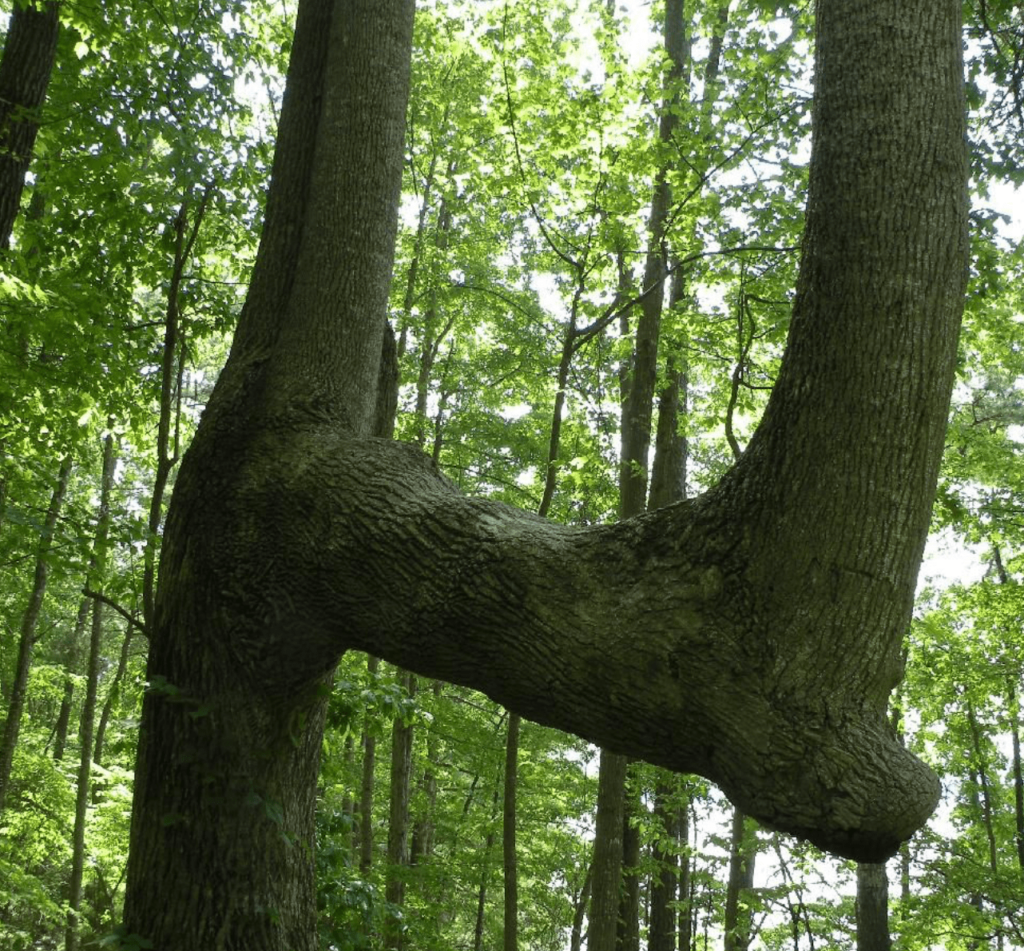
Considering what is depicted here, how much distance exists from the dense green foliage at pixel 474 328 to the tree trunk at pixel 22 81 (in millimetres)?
194

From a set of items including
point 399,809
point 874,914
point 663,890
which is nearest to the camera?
point 874,914

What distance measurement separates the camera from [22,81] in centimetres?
598

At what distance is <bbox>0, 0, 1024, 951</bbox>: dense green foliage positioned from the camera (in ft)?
19.2

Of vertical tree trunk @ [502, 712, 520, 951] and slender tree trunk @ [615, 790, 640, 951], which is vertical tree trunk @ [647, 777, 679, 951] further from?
vertical tree trunk @ [502, 712, 520, 951]

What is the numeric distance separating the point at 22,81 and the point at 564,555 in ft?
18.3

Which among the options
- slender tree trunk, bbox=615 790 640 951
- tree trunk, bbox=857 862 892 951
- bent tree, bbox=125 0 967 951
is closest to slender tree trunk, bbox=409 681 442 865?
slender tree trunk, bbox=615 790 640 951

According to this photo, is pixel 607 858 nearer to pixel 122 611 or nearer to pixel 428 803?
pixel 122 611

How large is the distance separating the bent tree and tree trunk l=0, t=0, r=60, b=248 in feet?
9.69

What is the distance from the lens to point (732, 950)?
38.0 feet

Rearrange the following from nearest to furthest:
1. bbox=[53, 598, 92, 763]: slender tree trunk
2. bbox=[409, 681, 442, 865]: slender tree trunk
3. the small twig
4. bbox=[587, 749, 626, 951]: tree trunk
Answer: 1. the small twig
2. bbox=[587, 749, 626, 951]: tree trunk
3. bbox=[409, 681, 442, 865]: slender tree trunk
4. bbox=[53, 598, 92, 763]: slender tree trunk

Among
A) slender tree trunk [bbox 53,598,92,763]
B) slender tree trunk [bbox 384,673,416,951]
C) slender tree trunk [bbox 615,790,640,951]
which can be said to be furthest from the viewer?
slender tree trunk [bbox 53,598,92,763]

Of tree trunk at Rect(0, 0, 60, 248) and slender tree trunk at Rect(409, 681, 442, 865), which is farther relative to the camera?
slender tree trunk at Rect(409, 681, 442, 865)

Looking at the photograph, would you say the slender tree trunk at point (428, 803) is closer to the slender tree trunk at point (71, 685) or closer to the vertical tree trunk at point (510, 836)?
the vertical tree trunk at point (510, 836)

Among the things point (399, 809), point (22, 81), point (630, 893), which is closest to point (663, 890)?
point (630, 893)
